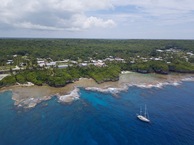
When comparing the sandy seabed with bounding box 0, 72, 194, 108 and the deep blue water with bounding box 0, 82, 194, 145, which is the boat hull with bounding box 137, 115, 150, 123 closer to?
the deep blue water with bounding box 0, 82, 194, 145

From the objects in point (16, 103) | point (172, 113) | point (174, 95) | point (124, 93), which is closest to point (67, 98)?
point (16, 103)

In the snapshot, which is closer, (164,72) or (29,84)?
(29,84)

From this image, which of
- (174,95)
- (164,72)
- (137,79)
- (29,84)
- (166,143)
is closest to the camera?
(166,143)

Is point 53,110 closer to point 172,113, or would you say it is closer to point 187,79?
point 172,113

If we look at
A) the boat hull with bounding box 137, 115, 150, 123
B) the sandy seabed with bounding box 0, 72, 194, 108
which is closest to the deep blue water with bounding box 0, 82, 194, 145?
the boat hull with bounding box 137, 115, 150, 123

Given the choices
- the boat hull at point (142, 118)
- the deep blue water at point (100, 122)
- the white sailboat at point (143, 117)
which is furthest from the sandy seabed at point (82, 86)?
the boat hull at point (142, 118)

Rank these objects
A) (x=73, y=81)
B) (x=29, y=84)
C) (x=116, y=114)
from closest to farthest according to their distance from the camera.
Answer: (x=116, y=114) → (x=29, y=84) → (x=73, y=81)

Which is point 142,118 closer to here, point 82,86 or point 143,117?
point 143,117
